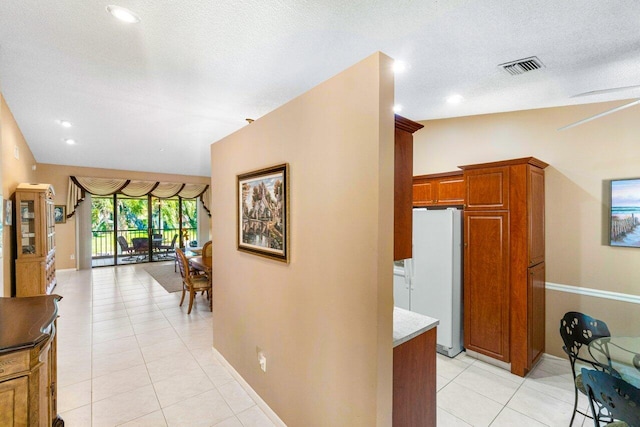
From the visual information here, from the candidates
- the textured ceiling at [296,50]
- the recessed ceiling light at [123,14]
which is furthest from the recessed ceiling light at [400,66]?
the recessed ceiling light at [123,14]

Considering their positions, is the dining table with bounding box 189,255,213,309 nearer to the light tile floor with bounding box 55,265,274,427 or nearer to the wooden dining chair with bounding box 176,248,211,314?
the wooden dining chair with bounding box 176,248,211,314

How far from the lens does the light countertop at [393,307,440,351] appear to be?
63.8 inches

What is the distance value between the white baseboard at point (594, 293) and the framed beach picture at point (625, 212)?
1.61 ft

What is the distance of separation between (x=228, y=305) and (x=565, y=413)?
9.78 feet

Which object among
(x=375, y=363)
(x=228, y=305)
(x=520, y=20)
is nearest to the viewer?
(x=375, y=363)

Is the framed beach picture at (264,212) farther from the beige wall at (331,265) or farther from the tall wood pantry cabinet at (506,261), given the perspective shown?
the tall wood pantry cabinet at (506,261)

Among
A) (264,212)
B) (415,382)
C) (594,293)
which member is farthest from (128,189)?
(594,293)

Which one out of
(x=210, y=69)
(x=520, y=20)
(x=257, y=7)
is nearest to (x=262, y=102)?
(x=210, y=69)

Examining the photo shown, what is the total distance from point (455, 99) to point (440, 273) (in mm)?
1886

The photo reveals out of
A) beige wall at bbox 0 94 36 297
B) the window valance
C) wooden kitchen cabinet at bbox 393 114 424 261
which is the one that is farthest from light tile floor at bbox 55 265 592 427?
the window valance

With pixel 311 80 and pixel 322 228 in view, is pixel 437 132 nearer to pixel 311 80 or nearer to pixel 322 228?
pixel 311 80

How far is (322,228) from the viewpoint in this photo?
65.3 inches

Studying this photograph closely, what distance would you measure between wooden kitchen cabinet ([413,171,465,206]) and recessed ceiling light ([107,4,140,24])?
359cm

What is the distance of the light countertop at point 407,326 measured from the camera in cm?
162
